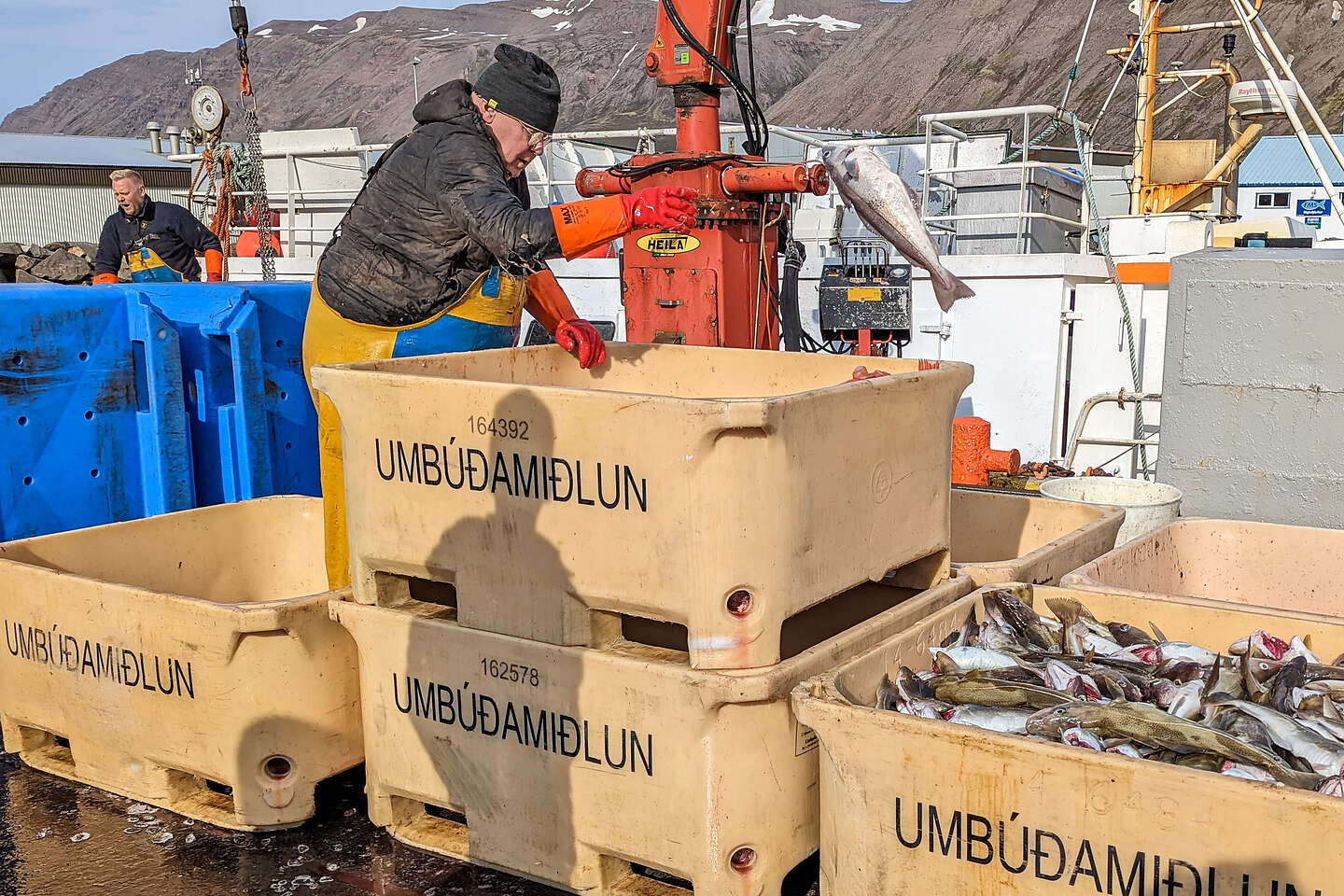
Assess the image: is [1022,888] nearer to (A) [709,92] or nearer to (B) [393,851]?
(B) [393,851]

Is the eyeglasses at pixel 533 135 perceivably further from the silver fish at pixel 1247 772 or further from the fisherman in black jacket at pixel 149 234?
the fisherman in black jacket at pixel 149 234

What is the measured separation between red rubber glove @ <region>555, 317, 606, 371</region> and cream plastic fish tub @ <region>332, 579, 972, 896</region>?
1052mm

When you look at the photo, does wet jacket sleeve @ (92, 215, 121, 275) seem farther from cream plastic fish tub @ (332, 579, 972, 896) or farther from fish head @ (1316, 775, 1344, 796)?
fish head @ (1316, 775, 1344, 796)

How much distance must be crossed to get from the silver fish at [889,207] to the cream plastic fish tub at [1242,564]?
1772 millimetres

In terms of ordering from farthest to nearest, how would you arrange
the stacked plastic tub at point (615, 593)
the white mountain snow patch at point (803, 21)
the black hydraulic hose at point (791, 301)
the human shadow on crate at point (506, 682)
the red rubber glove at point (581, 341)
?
1. the white mountain snow patch at point (803, 21)
2. the black hydraulic hose at point (791, 301)
3. the red rubber glove at point (581, 341)
4. the human shadow on crate at point (506, 682)
5. the stacked plastic tub at point (615, 593)

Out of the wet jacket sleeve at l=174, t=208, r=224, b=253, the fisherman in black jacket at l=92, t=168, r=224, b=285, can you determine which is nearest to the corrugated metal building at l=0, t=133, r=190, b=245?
the fisherman in black jacket at l=92, t=168, r=224, b=285

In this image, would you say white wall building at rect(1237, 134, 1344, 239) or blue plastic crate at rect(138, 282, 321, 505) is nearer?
blue plastic crate at rect(138, 282, 321, 505)

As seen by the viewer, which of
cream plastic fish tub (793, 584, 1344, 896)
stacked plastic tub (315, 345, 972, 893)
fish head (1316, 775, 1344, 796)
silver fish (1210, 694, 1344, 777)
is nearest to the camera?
cream plastic fish tub (793, 584, 1344, 896)

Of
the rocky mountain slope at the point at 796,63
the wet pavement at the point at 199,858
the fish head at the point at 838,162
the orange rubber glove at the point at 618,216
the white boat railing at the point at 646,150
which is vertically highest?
the rocky mountain slope at the point at 796,63

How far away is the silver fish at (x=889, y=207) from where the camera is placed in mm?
5750

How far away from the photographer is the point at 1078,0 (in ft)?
348

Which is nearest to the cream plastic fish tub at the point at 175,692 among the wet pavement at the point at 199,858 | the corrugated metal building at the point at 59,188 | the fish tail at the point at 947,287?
the wet pavement at the point at 199,858

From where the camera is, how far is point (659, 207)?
3408mm

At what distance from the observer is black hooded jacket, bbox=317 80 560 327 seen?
367cm
